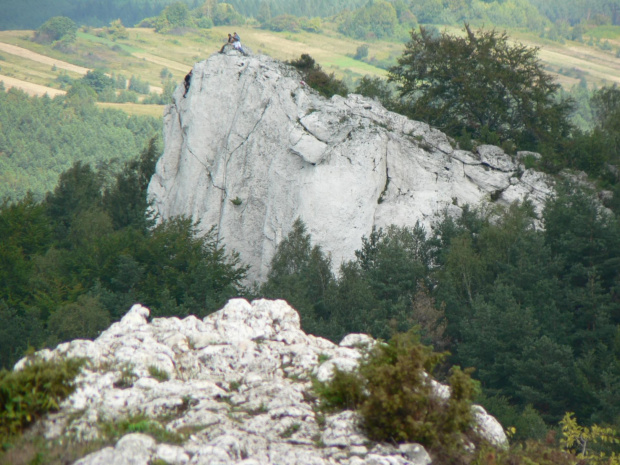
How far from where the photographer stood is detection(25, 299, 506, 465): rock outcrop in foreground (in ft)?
36.1

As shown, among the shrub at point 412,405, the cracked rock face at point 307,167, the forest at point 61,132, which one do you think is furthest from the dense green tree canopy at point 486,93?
the forest at point 61,132

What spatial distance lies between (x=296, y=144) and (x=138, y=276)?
38.5ft

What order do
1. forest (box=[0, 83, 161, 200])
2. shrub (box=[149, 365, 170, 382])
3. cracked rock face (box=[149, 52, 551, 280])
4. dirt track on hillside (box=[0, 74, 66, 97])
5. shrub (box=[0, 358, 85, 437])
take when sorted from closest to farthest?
shrub (box=[0, 358, 85, 437]) < shrub (box=[149, 365, 170, 382]) < cracked rock face (box=[149, 52, 551, 280]) < forest (box=[0, 83, 161, 200]) < dirt track on hillside (box=[0, 74, 66, 97])

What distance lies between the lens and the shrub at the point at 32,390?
451 inches

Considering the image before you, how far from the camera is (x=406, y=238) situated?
36.6m

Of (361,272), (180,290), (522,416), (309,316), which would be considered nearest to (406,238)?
(361,272)

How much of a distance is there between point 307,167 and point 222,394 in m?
27.4

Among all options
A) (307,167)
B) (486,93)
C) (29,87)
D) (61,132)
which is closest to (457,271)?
(307,167)

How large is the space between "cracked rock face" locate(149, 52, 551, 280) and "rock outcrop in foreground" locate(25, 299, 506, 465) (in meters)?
21.5

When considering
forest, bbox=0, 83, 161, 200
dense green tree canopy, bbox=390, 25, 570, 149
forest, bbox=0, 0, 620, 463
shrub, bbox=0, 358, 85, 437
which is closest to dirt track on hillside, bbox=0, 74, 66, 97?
forest, bbox=0, 83, 161, 200

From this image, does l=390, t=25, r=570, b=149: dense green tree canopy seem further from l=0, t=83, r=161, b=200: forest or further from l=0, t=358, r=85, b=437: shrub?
l=0, t=83, r=161, b=200: forest

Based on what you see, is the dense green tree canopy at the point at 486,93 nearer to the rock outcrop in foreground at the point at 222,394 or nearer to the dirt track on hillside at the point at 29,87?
the rock outcrop in foreground at the point at 222,394

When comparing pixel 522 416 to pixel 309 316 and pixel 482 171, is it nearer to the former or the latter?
pixel 309 316

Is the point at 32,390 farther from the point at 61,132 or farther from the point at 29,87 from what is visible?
the point at 29,87
